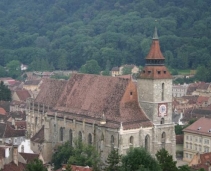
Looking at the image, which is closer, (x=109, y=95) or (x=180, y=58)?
(x=109, y=95)

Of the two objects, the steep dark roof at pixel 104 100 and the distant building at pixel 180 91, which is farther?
the distant building at pixel 180 91

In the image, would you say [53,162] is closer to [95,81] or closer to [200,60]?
[95,81]

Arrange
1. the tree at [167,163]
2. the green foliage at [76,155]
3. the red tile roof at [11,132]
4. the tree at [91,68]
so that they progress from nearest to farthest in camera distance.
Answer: the tree at [167,163], the green foliage at [76,155], the red tile roof at [11,132], the tree at [91,68]

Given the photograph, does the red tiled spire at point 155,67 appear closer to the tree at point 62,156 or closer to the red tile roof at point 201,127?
the red tile roof at point 201,127

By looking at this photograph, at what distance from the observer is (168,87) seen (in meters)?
77.2

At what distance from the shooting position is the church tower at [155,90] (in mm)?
75812

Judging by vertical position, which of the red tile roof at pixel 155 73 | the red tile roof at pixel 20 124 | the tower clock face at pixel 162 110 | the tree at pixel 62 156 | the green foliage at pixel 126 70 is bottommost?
the tree at pixel 62 156

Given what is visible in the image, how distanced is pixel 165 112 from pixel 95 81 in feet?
31.7

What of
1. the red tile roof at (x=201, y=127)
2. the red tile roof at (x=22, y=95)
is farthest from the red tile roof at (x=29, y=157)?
the red tile roof at (x=22, y=95)

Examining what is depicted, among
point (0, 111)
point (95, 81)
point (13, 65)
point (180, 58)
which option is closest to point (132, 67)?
point (180, 58)

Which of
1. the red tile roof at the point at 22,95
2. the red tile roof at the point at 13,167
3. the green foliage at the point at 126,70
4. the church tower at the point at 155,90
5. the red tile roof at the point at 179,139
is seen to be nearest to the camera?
the red tile roof at the point at 13,167

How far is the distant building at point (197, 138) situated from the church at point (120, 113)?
24.5ft

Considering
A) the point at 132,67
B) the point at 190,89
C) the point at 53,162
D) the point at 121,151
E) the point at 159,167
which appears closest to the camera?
the point at 159,167

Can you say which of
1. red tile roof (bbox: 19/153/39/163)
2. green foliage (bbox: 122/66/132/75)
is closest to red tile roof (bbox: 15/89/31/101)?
green foliage (bbox: 122/66/132/75)
